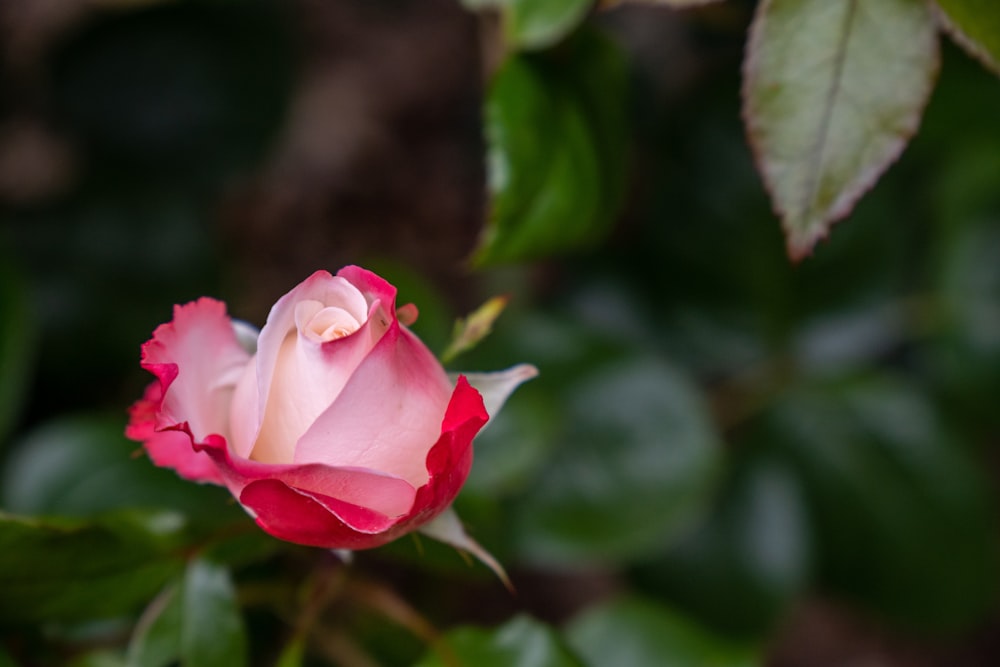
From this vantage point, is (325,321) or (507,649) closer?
(325,321)

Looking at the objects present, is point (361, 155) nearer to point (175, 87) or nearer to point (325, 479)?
point (175, 87)

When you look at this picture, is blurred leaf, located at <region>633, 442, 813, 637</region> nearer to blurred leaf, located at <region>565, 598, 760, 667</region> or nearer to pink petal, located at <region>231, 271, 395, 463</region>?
blurred leaf, located at <region>565, 598, 760, 667</region>

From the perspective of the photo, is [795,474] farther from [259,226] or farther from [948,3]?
[259,226]

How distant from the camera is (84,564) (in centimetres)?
45

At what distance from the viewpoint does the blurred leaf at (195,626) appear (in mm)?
448

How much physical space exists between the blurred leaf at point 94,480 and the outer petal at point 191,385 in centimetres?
30

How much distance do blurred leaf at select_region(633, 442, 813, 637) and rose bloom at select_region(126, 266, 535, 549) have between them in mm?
601

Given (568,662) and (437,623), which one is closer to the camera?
(568,662)

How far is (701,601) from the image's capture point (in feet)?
2.89

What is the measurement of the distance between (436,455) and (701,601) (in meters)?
0.64

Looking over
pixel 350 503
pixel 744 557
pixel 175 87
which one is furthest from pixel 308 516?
pixel 175 87

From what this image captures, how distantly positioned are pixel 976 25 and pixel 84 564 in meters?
0.51

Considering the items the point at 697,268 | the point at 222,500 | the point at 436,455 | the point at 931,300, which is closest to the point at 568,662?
the point at 436,455

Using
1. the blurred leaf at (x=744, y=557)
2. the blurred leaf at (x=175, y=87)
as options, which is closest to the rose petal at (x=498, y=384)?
the blurred leaf at (x=744, y=557)
